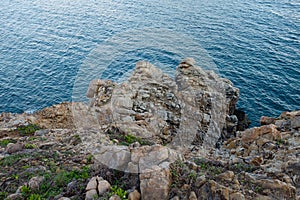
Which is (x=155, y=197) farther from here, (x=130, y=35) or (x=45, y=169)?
(x=130, y=35)

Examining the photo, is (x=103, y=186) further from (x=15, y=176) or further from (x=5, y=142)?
(x=5, y=142)

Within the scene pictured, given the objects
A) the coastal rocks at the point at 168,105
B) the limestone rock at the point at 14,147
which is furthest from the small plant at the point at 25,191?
the coastal rocks at the point at 168,105

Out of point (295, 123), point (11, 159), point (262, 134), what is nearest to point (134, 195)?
point (11, 159)

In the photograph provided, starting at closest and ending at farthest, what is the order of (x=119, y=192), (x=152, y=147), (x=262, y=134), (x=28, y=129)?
(x=119, y=192), (x=152, y=147), (x=262, y=134), (x=28, y=129)

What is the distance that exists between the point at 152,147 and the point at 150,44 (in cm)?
3632

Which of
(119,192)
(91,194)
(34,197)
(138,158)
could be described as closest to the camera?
(119,192)

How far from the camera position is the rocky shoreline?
1181cm

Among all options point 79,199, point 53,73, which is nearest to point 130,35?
point 53,73

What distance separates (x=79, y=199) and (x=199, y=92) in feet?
68.0

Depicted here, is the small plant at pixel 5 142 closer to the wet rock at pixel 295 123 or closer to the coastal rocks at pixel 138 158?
the coastal rocks at pixel 138 158

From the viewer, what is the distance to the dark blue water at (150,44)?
125 feet

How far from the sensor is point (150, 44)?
47.7 meters

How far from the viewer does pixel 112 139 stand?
19.8 m

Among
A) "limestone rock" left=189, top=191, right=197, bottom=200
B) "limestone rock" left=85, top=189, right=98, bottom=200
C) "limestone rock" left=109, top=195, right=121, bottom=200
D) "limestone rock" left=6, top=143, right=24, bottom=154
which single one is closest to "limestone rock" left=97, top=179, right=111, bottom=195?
"limestone rock" left=85, top=189, right=98, bottom=200
